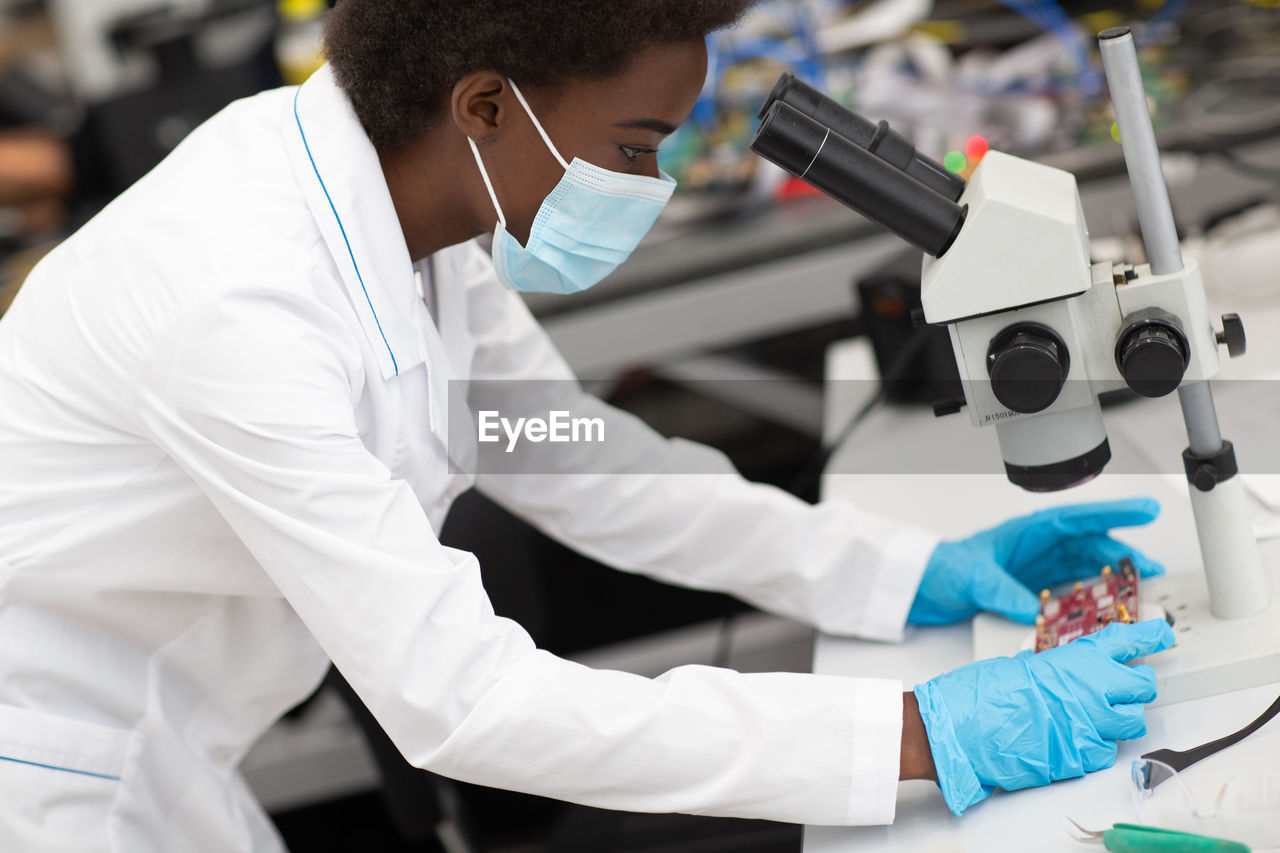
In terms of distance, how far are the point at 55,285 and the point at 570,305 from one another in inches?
38.7

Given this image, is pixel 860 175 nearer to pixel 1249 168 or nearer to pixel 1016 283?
pixel 1016 283

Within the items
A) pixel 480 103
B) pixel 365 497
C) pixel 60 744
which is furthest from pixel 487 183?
pixel 60 744

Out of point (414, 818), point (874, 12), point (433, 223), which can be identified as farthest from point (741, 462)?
point (433, 223)

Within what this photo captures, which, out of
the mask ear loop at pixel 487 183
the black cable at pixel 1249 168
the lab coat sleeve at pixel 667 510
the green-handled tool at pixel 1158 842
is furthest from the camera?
the black cable at pixel 1249 168

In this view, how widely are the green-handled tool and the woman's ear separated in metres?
0.68

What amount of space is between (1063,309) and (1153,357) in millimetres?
65

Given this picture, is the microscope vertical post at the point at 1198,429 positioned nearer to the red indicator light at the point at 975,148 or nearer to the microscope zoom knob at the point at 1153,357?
the microscope zoom knob at the point at 1153,357

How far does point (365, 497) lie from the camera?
0.78 metres

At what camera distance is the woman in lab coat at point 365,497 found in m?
0.78

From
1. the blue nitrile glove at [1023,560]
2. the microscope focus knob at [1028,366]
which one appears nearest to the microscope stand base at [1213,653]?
the blue nitrile glove at [1023,560]

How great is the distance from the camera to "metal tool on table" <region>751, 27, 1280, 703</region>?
2.48 ft

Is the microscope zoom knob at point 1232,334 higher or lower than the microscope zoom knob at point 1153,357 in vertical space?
lower

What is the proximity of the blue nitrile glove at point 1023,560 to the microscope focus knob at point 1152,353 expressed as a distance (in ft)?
0.86


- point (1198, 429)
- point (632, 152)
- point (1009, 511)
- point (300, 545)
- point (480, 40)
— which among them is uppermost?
point (480, 40)
